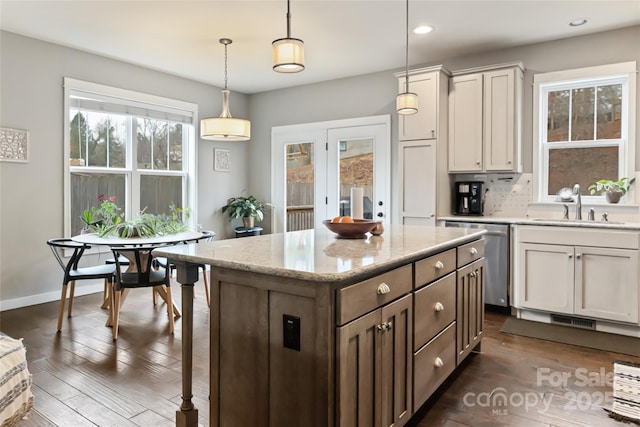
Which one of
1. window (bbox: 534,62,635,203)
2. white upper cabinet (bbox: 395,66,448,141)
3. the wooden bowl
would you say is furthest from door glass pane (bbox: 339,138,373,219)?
the wooden bowl

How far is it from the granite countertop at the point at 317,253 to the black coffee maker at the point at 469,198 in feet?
6.50

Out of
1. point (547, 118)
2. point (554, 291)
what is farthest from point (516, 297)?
point (547, 118)

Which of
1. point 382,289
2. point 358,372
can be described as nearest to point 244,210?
point 382,289

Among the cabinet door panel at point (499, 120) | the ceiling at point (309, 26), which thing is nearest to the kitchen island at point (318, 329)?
the ceiling at point (309, 26)

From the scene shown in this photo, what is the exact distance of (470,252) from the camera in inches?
106

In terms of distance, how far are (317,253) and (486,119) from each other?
318 cm

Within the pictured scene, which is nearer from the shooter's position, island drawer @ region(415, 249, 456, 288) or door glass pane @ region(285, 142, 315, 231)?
island drawer @ region(415, 249, 456, 288)

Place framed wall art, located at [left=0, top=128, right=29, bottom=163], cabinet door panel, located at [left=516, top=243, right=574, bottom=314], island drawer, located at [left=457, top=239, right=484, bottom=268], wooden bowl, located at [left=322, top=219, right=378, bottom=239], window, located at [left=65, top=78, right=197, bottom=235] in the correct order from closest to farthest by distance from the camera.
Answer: wooden bowl, located at [left=322, top=219, right=378, bottom=239]
island drawer, located at [left=457, top=239, right=484, bottom=268]
cabinet door panel, located at [left=516, top=243, right=574, bottom=314]
framed wall art, located at [left=0, top=128, right=29, bottom=163]
window, located at [left=65, top=78, right=197, bottom=235]

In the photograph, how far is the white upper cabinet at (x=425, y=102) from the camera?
171 inches

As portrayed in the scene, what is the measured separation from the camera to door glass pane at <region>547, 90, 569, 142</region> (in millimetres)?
4316

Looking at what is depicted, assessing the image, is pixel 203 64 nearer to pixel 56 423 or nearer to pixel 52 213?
pixel 52 213

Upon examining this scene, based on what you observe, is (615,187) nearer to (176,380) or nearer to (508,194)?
(508,194)

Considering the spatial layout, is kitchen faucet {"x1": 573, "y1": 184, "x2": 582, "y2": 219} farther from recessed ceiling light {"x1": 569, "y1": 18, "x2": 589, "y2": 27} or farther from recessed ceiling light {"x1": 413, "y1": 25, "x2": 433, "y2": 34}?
recessed ceiling light {"x1": 413, "y1": 25, "x2": 433, "y2": 34}

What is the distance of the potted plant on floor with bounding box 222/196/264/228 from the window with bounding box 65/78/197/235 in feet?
2.02
